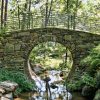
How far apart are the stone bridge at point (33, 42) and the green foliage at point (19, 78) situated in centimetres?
59

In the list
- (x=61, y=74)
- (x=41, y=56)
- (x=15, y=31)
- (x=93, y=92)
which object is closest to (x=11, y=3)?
(x=41, y=56)

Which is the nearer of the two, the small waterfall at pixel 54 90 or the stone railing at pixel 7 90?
the stone railing at pixel 7 90

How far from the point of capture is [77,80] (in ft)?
56.0

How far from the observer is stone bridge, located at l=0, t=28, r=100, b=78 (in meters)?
17.0

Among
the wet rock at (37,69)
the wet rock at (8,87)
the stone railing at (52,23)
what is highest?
the stone railing at (52,23)

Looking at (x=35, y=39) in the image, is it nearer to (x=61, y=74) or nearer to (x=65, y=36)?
(x=65, y=36)

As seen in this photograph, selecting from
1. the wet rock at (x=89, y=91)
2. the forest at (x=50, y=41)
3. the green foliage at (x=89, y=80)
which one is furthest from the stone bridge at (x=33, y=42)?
the wet rock at (x=89, y=91)

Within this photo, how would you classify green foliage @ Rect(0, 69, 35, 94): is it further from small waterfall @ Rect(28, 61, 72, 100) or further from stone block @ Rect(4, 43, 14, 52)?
stone block @ Rect(4, 43, 14, 52)

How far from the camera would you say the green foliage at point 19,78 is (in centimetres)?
1608

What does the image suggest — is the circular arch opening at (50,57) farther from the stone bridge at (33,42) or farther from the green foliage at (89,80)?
the green foliage at (89,80)

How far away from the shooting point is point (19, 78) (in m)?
16.5

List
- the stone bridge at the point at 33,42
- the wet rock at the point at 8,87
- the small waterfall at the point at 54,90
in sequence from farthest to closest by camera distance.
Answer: the stone bridge at the point at 33,42 → the small waterfall at the point at 54,90 → the wet rock at the point at 8,87

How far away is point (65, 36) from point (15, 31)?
2754mm

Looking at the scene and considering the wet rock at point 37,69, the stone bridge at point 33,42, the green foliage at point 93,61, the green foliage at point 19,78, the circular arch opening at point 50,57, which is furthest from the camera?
the circular arch opening at point 50,57
